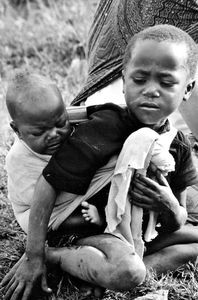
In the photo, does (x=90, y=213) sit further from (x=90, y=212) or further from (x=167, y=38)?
(x=167, y=38)

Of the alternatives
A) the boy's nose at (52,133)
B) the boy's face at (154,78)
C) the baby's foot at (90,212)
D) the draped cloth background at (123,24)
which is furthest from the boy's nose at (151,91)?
the draped cloth background at (123,24)

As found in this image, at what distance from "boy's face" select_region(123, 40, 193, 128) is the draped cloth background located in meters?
0.87

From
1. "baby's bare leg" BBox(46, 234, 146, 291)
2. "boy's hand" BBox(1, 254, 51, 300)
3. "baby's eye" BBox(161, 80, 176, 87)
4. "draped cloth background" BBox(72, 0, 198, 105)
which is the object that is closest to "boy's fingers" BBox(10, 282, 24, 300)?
"boy's hand" BBox(1, 254, 51, 300)

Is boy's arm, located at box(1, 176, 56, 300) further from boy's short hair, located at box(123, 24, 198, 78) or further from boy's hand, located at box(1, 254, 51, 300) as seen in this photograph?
boy's short hair, located at box(123, 24, 198, 78)

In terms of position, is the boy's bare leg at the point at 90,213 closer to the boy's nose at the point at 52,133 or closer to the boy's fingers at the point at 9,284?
the boy's nose at the point at 52,133

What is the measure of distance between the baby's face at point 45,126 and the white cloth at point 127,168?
288 mm

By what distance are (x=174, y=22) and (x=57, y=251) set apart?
1.40 m

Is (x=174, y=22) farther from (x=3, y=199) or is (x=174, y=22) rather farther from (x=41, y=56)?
(x=41, y=56)

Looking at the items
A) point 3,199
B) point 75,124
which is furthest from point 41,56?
point 75,124

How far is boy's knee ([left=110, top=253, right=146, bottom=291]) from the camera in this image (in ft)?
9.66

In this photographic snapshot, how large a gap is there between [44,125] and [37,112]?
0.06m

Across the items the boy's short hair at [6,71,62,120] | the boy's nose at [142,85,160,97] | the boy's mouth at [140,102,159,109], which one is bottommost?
the boy's mouth at [140,102,159,109]

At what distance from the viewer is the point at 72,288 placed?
10.6 feet

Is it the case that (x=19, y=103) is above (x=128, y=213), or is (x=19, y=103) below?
above
